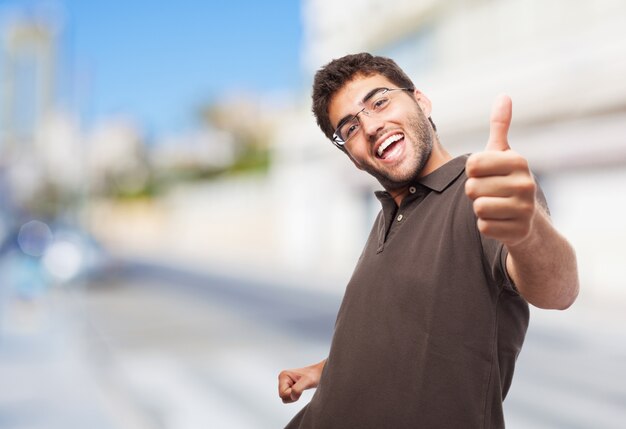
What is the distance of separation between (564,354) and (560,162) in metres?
9.11

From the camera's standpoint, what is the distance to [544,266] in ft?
4.28

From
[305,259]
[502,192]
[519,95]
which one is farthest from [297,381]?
[305,259]

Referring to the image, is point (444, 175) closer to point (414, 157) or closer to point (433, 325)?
point (414, 157)

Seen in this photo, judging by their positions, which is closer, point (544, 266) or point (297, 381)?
point (544, 266)

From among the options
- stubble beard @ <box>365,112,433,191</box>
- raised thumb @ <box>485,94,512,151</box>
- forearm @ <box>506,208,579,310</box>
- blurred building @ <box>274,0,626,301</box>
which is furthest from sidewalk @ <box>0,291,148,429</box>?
blurred building @ <box>274,0,626,301</box>

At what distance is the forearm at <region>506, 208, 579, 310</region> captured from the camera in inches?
49.8

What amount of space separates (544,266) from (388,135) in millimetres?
402

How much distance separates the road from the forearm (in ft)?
8.95

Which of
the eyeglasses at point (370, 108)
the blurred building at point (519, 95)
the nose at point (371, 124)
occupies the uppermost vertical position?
the blurred building at point (519, 95)

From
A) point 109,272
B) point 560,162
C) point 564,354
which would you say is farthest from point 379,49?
point 564,354

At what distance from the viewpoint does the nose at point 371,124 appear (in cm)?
153

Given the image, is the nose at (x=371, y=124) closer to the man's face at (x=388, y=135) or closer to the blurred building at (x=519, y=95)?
the man's face at (x=388, y=135)

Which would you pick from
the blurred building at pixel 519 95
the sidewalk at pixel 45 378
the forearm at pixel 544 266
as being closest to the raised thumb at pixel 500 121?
the forearm at pixel 544 266

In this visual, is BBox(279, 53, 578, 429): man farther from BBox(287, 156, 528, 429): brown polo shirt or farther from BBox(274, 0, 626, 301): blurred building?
BBox(274, 0, 626, 301): blurred building
